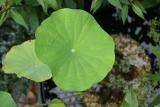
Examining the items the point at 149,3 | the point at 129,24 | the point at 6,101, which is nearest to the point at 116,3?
the point at 6,101

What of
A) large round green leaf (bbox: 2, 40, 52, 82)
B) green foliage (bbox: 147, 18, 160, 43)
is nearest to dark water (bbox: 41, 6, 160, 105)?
green foliage (bbox: 147, 18, 160, 43)

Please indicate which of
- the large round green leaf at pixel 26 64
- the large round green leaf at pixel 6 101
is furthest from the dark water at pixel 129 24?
the large round green leaf at pixel 6 101

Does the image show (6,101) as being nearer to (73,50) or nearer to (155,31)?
(73,50)

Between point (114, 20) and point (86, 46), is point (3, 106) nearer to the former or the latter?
point (86, 46)

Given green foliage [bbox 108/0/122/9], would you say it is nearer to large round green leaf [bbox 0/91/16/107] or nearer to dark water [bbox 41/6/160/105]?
large round green leaf [bbox 0/91/16/107]

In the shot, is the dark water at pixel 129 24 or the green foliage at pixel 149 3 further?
the dark water at pixel 129 24

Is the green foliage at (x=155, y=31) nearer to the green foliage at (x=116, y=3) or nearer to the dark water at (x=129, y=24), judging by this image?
the dark water at (x=129, y=24)

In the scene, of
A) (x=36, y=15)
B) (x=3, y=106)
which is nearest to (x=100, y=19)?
(x=36, y=15)
